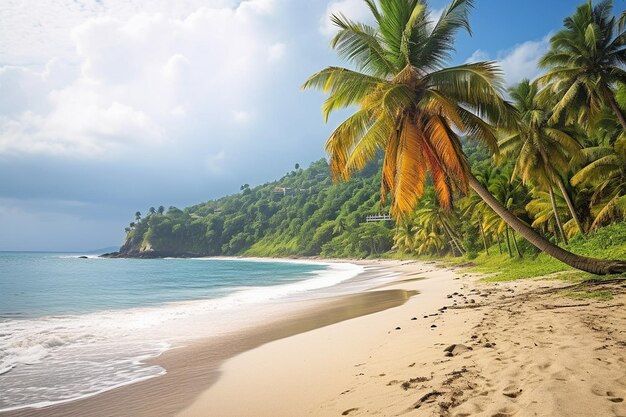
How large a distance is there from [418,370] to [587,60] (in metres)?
20.2

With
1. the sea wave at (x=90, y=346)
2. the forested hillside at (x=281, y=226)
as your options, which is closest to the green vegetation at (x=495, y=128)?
the sea wave at (x=90, y=346)

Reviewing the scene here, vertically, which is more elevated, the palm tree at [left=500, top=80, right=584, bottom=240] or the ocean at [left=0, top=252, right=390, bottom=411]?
the palm tree at [left=500, top=80, right=584, bottom=240]

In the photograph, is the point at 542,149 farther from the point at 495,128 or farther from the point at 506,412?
the point at 506,412

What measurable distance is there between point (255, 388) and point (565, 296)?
307 inches

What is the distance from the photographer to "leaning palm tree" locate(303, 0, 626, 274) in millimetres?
9531

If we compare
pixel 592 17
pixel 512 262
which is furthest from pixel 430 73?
pixel 512 262

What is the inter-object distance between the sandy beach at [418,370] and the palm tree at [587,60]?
43.9 feet

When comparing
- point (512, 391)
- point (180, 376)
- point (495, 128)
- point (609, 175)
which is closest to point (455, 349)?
point (512, 391)

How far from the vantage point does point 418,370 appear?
4.85 meters

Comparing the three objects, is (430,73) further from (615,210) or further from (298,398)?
(615,210)

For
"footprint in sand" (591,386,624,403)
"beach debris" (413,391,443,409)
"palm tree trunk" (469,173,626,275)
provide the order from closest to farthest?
"footprint in sand" (591,386,624,403) < "beach debris" (413,391,443,409) < "palm tree trunk" (469,173,626,275)

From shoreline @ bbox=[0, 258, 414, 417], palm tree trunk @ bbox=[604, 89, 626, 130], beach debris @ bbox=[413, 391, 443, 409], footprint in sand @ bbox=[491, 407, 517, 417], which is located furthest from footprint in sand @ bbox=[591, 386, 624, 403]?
palm tree trunk @ bbox=[604, 89, 626, 130]

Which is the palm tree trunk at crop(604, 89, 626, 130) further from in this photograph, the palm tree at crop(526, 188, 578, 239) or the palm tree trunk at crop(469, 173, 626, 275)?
the palm tree trunk at crop(469, 173, 626, 275)

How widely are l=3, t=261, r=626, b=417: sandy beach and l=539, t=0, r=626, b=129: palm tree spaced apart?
13.4 meters
